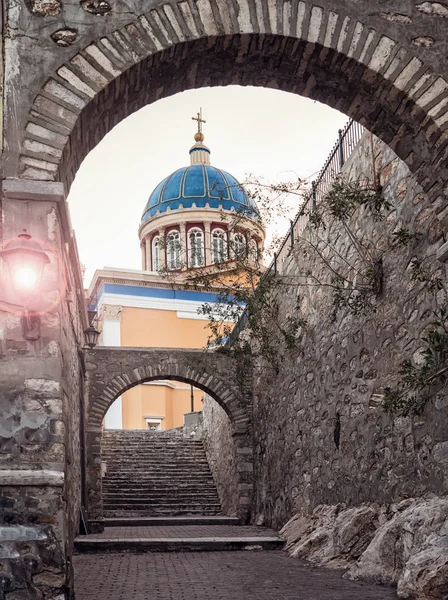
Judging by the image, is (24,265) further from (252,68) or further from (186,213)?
(186,213)

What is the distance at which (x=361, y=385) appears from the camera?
7.68 metres

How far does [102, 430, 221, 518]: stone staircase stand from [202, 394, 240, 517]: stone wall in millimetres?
287

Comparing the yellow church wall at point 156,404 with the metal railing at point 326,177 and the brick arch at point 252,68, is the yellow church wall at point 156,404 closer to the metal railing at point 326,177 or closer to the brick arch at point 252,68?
the metal railing at point 326,177

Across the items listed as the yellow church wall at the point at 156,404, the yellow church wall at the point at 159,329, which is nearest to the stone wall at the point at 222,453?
the yellow church wall at the point at 156,404

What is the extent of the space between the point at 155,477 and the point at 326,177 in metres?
9.20

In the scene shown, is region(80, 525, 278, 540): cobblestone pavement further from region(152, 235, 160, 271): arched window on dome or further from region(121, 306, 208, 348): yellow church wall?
region(152, 235, 160, 271): arched window on dome

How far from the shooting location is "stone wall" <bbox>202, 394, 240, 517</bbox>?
47.2ft

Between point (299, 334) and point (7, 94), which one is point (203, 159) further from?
point (7, 94)

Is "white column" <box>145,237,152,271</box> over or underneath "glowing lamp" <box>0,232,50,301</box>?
over

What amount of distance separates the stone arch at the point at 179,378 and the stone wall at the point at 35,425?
354 inches

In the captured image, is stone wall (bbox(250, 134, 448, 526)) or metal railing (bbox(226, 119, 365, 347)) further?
metal railing (bbox(226, 119, 365, 347))

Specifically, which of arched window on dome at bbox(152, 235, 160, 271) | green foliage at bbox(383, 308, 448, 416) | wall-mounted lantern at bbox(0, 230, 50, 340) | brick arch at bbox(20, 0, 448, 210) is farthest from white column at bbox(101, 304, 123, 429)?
wall-mounted lantern at bbox(0, 230, 50, 340)

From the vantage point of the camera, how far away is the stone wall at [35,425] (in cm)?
416

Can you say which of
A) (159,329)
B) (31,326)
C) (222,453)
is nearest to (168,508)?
(222,453)
